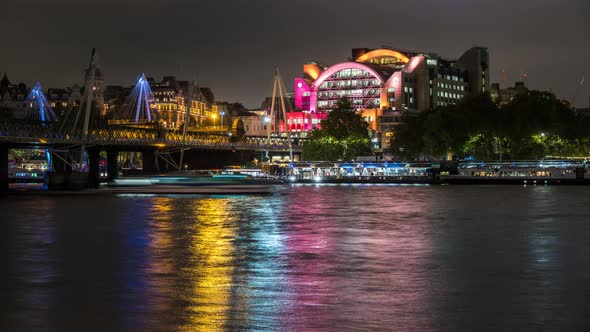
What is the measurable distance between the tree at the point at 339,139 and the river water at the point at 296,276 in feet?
365

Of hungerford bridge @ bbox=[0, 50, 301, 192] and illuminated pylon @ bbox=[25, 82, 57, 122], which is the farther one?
illuminated pylon @ bbox=[25, 82, 57, 122]

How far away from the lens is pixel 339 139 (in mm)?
151625

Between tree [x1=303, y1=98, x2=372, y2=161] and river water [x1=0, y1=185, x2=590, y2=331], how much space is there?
111 metres

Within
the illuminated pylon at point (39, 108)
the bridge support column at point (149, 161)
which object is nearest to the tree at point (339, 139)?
the bridge support column at point (149, 161)

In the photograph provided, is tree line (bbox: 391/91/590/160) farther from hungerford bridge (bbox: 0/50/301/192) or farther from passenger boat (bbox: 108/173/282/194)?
passenger boat (bbox: 108/173/282/194)

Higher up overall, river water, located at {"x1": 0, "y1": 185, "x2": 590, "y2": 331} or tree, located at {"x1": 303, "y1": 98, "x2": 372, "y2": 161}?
tree, located at {"x1": 303, "y1": 98, "x2": 372, "y2": 161}

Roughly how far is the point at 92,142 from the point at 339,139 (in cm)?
5283

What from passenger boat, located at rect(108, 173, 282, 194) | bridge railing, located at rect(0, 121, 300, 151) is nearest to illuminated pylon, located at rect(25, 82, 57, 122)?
bridge railing, located at rect(0, 121, 300, 151)

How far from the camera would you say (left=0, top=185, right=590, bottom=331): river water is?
49.7ft

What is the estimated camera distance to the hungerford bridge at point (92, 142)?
358 ft

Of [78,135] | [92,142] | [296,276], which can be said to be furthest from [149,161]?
[296,276]

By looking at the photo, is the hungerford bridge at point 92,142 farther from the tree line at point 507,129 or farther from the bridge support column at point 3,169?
the tree line at point 507,129

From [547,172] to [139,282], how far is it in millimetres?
107478

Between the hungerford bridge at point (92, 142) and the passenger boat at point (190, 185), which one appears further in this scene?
the hungerford bridge at point (92, 142)
